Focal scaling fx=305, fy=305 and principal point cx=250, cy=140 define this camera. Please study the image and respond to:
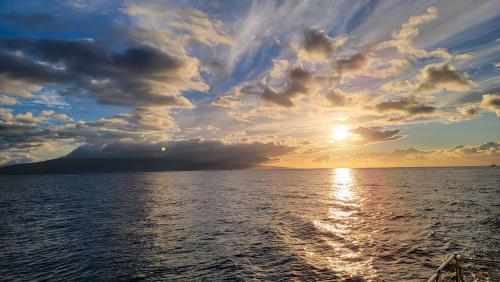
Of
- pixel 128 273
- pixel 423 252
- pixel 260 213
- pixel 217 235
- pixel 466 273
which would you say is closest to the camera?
pixel 466 273

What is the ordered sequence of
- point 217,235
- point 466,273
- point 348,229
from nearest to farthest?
point 466,273
point 217,235
point 348,229

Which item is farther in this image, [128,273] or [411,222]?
[411,222]

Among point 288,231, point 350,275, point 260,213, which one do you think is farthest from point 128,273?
point 260,213

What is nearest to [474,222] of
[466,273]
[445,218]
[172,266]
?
[445,218]

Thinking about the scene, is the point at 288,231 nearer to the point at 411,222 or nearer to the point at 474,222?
the point at 411,222

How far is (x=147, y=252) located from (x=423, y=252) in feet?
101

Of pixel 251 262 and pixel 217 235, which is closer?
pixel 251 262

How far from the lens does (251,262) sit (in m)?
31.1

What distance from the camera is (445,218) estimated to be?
179 feet

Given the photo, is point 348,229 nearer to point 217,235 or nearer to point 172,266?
point 217,235

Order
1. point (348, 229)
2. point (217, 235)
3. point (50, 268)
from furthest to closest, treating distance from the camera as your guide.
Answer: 1. point (348, 229)
2. point (217, 235)
3. point (50, 268)

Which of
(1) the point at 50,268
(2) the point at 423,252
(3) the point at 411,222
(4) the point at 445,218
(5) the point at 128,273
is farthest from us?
(4) the point at 445,218

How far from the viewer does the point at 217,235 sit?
43.4 m

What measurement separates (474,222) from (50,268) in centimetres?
6001
